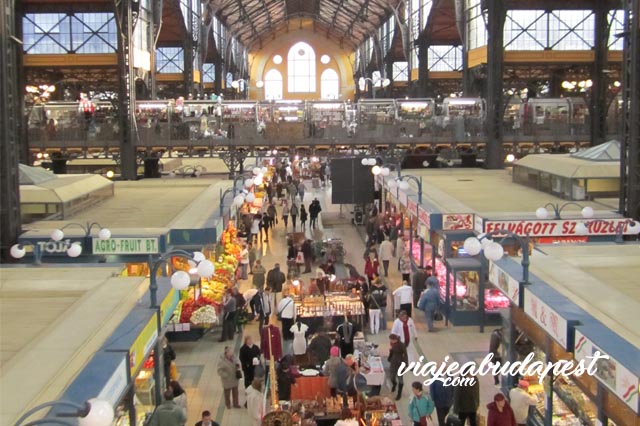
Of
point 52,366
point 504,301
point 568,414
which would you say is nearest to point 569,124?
point 504,301

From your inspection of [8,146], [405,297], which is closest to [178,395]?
[405,297]

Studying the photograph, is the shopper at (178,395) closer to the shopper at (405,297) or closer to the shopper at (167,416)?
the shopper at (167,416)

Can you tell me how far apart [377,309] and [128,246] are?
5115mm

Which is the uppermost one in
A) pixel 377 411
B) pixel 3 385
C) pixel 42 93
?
pixel 42 93

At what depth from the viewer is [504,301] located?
667 inches

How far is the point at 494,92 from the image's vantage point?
3441cm

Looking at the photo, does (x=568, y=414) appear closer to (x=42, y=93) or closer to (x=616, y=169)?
(x=616, y=169)

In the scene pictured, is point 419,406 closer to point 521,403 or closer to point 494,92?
point 521,403

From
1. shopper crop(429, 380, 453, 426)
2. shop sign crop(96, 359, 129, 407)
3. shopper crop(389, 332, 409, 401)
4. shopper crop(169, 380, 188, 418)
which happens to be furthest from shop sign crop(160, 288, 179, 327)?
shopper crop(429, 380, 453, 426)

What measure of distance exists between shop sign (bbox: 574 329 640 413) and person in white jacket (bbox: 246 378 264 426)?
4335 mm

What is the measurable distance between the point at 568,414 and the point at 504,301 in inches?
283

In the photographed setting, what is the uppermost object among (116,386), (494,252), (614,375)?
(494,252)

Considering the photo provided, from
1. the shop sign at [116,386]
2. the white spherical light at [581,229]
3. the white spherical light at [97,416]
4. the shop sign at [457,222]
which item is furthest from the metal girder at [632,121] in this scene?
the white spherical light at [97,416]

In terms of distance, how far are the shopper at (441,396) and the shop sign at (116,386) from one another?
4697 mm
